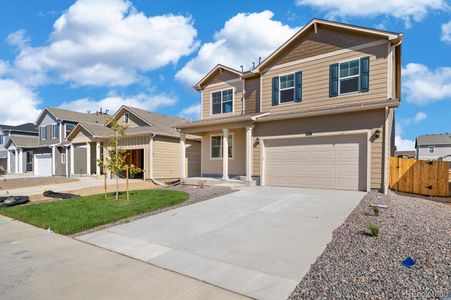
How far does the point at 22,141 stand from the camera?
30.9 m

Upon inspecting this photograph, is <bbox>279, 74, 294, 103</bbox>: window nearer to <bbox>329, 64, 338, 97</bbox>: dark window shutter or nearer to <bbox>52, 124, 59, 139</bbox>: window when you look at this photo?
<bbox>329, 64, 338, 97</bbox>: dark window shutter

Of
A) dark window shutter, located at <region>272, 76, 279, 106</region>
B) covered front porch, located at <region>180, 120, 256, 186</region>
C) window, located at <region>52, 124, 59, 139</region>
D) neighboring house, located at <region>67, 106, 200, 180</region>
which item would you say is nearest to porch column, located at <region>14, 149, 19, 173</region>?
window, located at <region>52, 124, 59, 139</region>

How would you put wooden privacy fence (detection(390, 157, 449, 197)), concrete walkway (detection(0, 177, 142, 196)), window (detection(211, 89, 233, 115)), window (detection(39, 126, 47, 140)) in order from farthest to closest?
1. window (detection(39, 126, 47, 140))
2. window (detection(211, 89, 233, 115))
3. concrete walkway (detection(0, 177, 142, 196))
4. wooden privacy fence (detection(390, 157, 449, 197))

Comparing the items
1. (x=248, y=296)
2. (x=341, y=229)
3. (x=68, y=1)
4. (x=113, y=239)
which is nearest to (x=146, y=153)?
(x=68, y=1)

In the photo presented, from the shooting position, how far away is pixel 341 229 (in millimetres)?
5605

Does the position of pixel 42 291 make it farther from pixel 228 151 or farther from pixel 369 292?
pixel 228 151

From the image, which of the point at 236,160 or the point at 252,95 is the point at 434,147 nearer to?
the point at 252,95

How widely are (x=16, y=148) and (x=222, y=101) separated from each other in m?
28.0

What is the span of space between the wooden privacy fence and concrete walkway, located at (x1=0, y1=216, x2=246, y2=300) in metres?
11.7

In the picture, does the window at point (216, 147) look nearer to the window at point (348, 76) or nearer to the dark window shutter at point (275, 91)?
the dark window shutter at point (275, 91)

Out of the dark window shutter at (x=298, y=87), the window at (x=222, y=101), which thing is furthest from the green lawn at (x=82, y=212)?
the dark window shutter at (x=298, y=87)

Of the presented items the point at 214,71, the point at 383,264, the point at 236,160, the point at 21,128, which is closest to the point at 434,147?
the point at 236,160

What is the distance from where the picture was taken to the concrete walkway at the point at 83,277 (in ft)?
11.0

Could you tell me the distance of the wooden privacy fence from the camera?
1174cm
